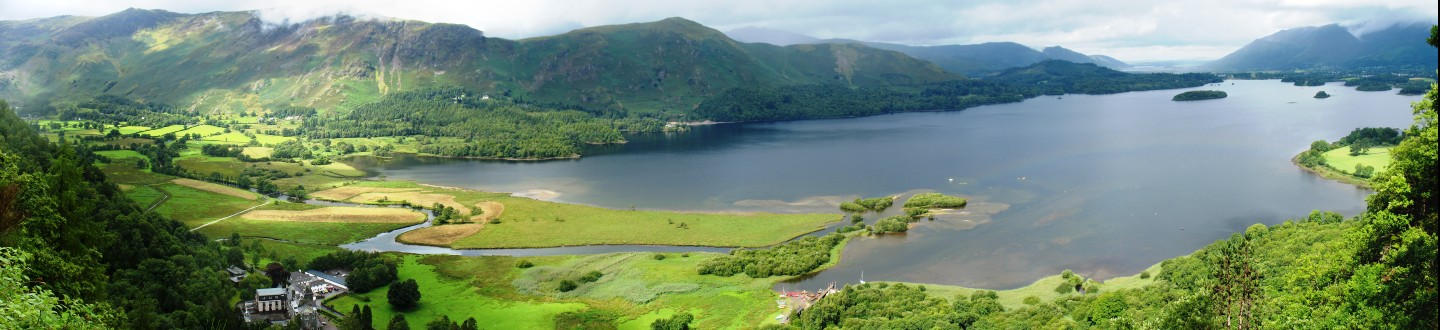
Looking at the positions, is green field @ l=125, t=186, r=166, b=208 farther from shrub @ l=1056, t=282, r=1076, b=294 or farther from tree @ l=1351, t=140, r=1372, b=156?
tree @ l=1351, t=140, r=1372, b=156

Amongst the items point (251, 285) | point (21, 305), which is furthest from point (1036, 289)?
point (21, 305)

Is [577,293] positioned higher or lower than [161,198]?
lower

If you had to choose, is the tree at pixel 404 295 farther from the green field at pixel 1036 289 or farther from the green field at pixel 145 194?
the green field at pixel 145 194

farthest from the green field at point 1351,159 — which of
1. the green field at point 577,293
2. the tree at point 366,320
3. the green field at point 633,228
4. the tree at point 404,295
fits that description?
the tree at point 366,320

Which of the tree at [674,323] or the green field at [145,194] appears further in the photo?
the green field at [145,194]

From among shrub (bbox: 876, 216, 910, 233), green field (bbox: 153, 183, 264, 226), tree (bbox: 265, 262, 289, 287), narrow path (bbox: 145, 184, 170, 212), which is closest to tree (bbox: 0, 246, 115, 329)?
tree (bbox: 265, 262, 289, 287)

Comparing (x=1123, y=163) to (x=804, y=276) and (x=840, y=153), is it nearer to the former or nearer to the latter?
(x=840, y=153)

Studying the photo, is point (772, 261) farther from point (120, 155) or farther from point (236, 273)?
point (120, 155)
